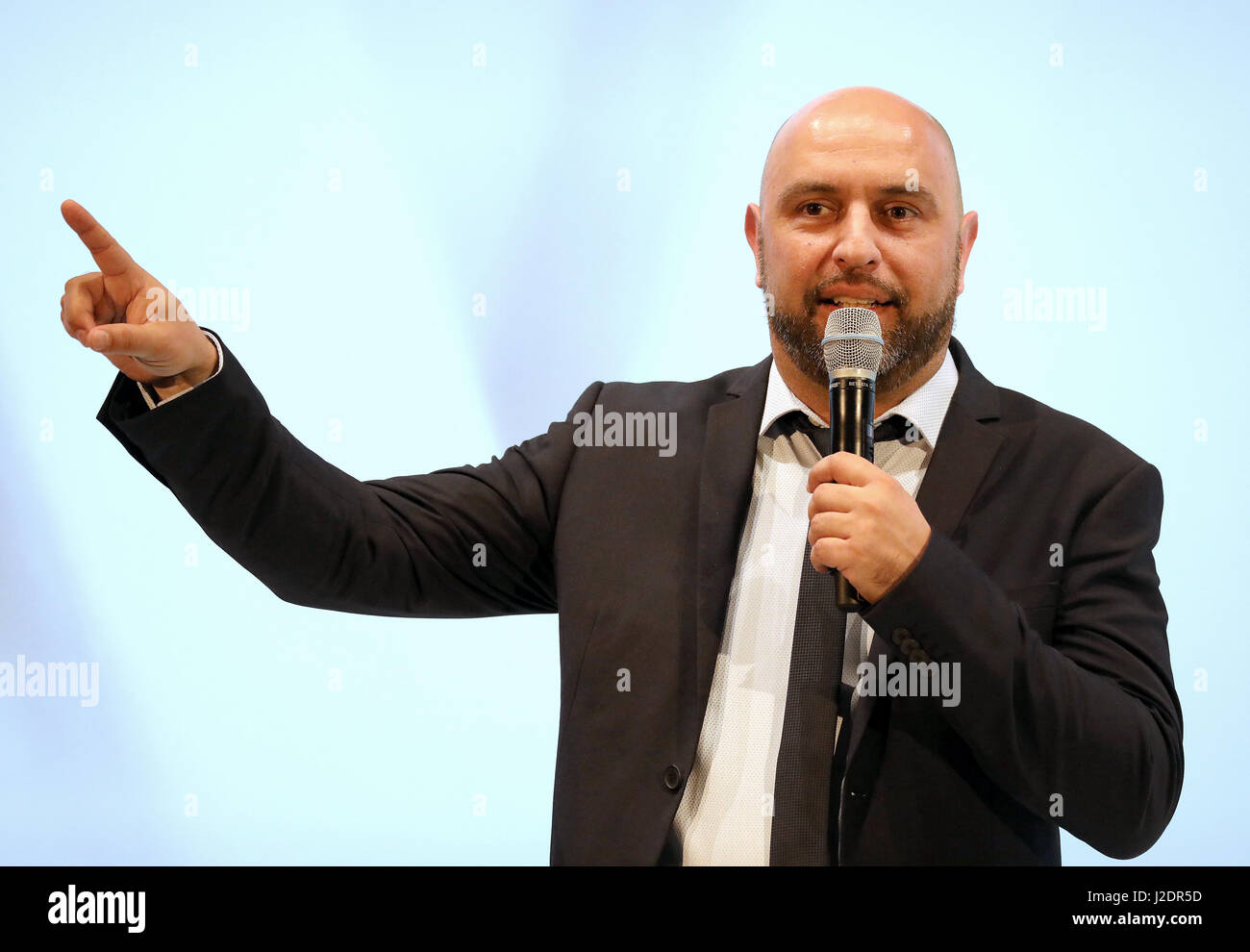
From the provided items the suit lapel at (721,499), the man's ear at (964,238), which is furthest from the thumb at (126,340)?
the man's ear at (964,238)

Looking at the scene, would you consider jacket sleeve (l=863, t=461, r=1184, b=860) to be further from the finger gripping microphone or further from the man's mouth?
the man's mouth

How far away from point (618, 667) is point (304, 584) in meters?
0.51

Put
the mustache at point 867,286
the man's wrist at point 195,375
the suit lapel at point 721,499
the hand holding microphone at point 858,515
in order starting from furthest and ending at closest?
the mustache at point 867,286, the suit lapel at point 721,499, the man's wrist at point 195,375, the hand holding microphone at point 858,515

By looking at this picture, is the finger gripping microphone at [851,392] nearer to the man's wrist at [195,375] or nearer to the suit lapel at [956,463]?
the suit lapel at [956,463]

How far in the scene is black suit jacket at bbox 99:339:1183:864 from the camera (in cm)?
157

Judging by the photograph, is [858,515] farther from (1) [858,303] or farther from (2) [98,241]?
(2) [98,241]

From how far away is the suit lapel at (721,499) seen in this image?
178 cm

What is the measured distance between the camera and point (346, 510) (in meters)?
1.89

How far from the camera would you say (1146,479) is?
6.02 feet

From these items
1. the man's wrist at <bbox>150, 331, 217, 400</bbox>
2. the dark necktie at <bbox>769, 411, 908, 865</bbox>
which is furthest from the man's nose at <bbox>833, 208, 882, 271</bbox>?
the man's wrist at <bbox>150, 331, 217, 400</bbox>

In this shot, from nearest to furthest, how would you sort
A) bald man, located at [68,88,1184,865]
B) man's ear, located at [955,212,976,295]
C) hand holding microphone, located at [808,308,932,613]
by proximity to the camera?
1. hand holding microphone, located at [808,308,932,613]
2. bald man, located at [68,88,1184,865]
3. man's ear, located at [955,212,976,295]

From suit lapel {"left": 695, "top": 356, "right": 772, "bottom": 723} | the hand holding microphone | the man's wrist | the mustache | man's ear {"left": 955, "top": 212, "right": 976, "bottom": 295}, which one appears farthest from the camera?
man's ear {"left": 955, "top": 212, "right": 976, "bottom": 295}

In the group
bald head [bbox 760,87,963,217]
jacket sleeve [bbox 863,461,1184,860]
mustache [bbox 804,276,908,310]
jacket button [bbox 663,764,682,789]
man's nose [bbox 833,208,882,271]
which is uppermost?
bald head [bbox 760,87,963,217]

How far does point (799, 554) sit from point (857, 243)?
0.50 m
